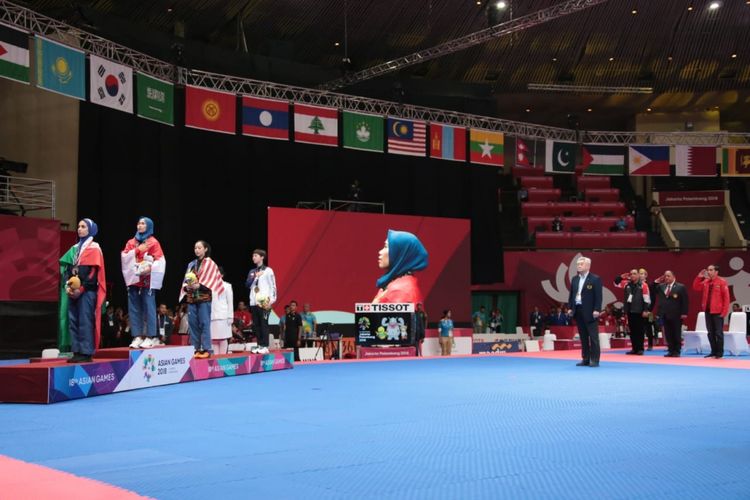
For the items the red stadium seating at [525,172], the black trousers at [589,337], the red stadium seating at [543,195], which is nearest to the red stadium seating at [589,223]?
the red stadium seating at [543,195]

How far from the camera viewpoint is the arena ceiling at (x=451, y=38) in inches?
890

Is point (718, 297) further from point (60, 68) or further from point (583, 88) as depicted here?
point (583, 88)

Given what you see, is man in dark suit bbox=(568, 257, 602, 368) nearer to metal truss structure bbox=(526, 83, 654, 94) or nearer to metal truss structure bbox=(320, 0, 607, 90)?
metal truss structure bbox=(320, 0, 607, 90)

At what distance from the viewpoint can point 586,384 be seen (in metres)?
9.23

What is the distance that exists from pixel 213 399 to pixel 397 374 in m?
3.81

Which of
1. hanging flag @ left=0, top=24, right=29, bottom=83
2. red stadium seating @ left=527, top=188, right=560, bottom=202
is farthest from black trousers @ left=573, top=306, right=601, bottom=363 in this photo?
red stadium seating @ left=527, top=188, right=560, bottom=202

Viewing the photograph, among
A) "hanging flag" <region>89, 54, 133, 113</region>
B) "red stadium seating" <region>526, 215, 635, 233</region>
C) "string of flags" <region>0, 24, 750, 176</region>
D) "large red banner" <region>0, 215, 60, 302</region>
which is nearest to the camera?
"string of flags" <region>0, 24, 750, 176</region>

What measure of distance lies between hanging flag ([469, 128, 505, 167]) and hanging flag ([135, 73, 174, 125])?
28.2 ft

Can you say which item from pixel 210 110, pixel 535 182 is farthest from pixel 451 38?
pixel 210 110

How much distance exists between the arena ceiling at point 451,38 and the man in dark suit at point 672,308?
29.3 ft

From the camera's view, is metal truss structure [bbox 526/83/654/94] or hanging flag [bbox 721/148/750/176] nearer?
hanging flag [bbox 721/148/750/176]

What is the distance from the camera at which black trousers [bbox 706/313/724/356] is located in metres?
13.9

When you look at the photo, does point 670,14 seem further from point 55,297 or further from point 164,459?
point 164,459

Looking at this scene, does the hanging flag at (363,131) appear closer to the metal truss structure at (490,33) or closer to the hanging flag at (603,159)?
the metal truss structure at (490,33)
